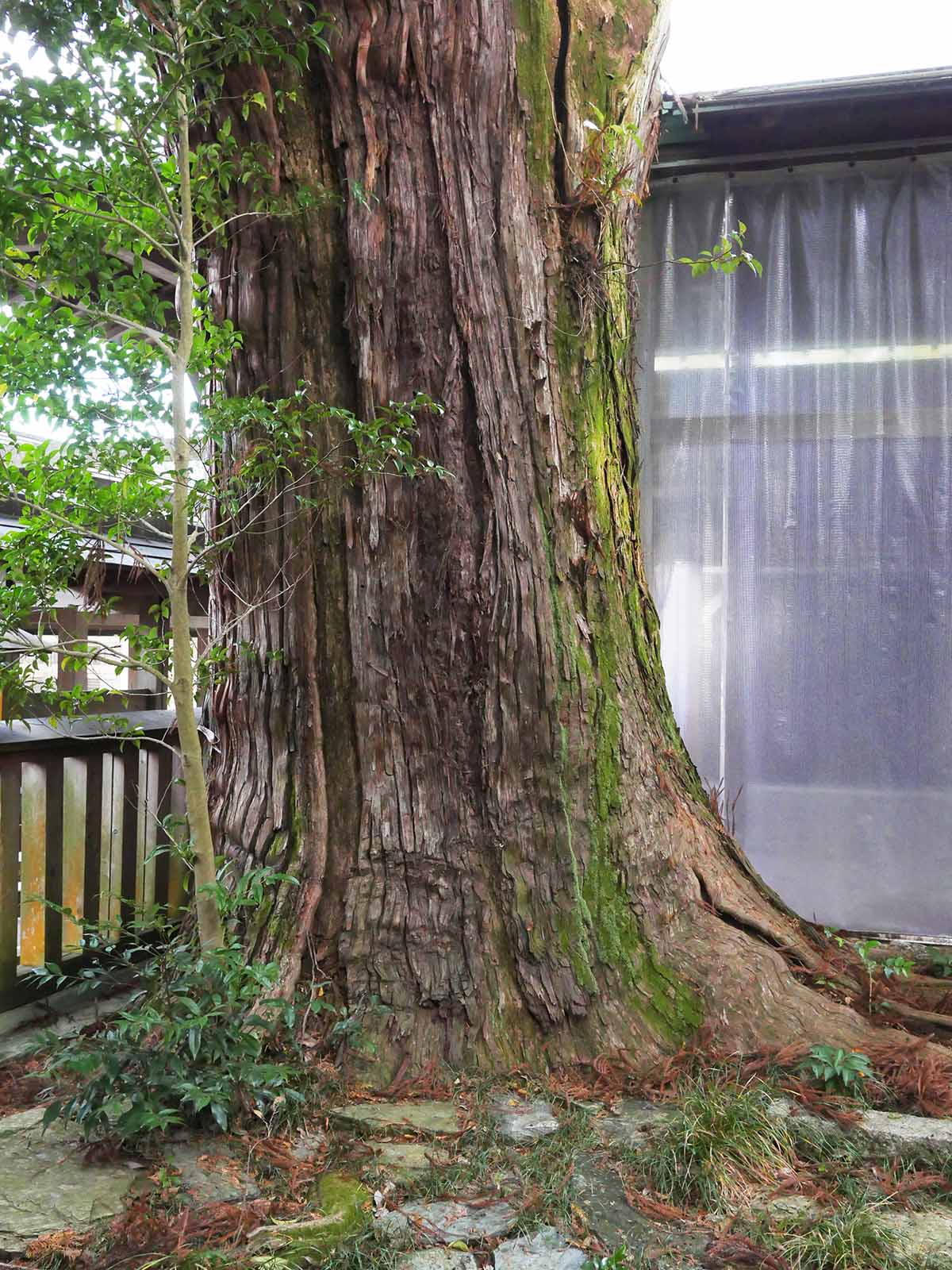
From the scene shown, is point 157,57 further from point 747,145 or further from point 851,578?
point 851,578

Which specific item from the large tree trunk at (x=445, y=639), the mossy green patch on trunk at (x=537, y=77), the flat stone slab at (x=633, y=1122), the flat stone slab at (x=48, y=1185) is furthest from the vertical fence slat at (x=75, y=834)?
the mossy green patch on trunk at (x=537, y=77)

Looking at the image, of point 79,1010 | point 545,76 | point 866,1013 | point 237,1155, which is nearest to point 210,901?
point 237,1155

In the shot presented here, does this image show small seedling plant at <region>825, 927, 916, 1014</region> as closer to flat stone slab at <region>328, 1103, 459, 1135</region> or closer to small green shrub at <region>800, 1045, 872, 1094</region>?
small green shrub at <region>800, 1045, 872, 1094</region>

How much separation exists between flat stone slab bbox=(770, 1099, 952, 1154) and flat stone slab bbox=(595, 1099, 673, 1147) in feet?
0.75

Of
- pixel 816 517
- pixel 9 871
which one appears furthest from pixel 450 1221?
pixel 816 517

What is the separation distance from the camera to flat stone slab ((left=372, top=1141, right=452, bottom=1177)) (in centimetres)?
179

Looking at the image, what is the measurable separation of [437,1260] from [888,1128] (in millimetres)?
969

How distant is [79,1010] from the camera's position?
2611 mm

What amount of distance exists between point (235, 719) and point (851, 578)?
2.43 m

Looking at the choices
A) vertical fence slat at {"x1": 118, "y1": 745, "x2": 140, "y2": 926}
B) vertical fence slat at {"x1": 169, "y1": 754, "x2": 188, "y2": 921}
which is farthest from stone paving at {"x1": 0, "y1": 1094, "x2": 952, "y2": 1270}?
vertical fence slat at {"x1": 169, "y1": 754, "x2": 188, "y2": 921}

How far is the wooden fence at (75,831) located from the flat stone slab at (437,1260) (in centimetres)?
112

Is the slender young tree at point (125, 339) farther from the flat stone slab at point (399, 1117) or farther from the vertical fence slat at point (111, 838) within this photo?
the vertical fence slat at point (111, 838)

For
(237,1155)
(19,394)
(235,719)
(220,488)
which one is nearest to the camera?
(237,1155)

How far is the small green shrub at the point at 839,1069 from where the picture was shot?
6.77 feet
